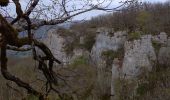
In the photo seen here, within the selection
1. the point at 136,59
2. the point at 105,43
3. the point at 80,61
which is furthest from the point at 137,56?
the point at 105,43

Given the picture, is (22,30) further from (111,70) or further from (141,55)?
(111,70)

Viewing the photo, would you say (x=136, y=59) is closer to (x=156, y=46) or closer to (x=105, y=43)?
(x=156, y=46)

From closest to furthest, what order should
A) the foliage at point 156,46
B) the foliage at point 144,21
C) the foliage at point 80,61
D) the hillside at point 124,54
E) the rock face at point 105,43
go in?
the hillside at point 124,54 < the foliage at point 156,46 < the foliage at point 144,21 < the foliage at point 80,61 < the rock face at point 105,43

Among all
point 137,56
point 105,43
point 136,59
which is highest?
point 105,43

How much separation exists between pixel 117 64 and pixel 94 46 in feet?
39.2

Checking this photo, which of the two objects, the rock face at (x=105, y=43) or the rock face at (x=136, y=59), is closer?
the rock face at (x=136, y=59)

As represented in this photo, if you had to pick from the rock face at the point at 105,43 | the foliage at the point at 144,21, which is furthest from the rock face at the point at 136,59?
the rock face at the point at 105,43

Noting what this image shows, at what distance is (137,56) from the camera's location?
149 feet

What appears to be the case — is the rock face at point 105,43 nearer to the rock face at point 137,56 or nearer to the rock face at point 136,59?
the rock face at point 136,59

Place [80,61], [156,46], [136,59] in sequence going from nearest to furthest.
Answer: [136,59]
[156,46]
[80,61]

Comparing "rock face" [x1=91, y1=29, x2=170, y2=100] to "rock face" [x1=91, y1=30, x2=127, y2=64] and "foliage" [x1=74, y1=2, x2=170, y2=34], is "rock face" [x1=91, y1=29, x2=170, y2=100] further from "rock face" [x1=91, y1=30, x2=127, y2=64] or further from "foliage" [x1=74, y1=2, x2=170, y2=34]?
"rock face" [x1=91, y1=30, x2=127, y2=64]

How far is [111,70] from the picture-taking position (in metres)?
49.8

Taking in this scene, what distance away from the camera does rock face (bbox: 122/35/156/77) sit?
149ft

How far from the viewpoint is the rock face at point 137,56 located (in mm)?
45531
